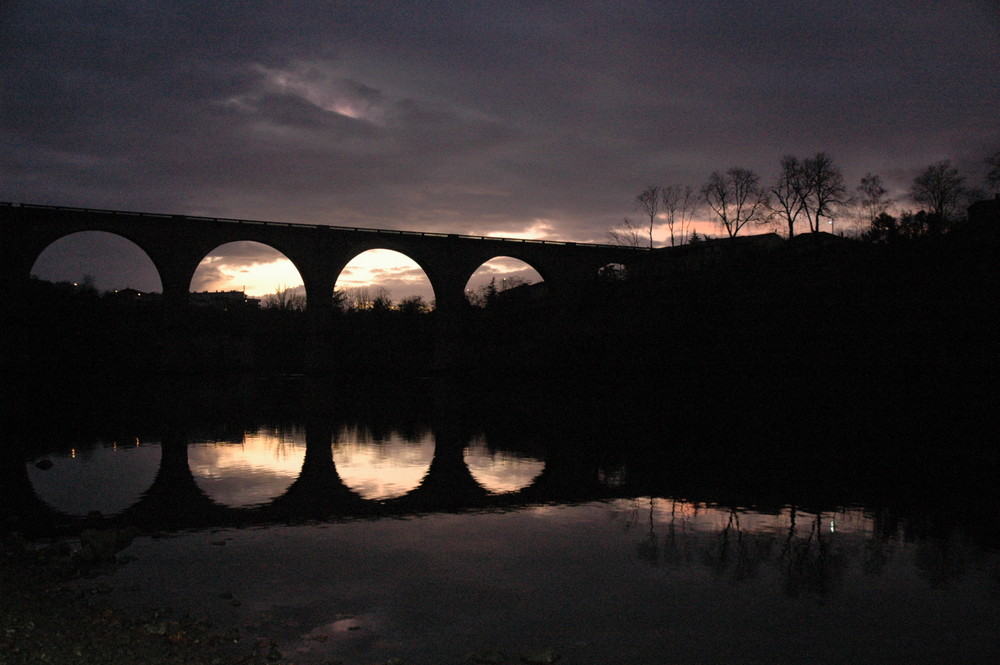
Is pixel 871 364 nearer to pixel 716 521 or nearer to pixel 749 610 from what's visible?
pixel 716 521

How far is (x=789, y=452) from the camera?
14602 mm

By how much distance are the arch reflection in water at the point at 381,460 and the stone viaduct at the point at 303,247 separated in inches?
961

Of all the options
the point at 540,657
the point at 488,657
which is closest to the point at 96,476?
the point at 488,657

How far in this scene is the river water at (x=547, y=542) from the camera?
5719mm

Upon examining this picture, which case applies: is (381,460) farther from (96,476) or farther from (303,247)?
(303,247)

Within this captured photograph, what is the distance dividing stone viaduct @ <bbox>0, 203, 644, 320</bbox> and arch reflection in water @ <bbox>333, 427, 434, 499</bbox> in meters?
24.4

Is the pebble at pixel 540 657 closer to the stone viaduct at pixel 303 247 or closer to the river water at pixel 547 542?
the river water at pixel 547 542

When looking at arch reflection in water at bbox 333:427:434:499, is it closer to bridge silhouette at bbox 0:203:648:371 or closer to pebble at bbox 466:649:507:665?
pebble at bbox 466:649:507:665

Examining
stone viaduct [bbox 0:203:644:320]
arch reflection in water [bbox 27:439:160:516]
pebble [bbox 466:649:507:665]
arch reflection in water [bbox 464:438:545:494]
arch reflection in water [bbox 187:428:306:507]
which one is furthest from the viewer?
stone viaduct [bbox 0:203:644:320]

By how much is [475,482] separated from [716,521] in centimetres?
402

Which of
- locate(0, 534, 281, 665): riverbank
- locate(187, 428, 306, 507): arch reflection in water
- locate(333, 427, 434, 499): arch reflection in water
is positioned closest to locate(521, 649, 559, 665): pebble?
locate(0, 534, 281, 665): riverbank

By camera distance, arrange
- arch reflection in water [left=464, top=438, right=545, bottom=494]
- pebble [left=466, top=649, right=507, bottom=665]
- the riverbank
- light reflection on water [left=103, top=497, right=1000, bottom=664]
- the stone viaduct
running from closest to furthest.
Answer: the riverbank, pebble [left=466, top=649, right=507, bottom=665], light reflection on water [left=103, top=497, right=1000, bottom=664], arch reflection in water [left=464, top=438, right=545, bottom=494], the stone viaduct

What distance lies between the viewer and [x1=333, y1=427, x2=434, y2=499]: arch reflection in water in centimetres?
1134

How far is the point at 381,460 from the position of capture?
13766 mm
